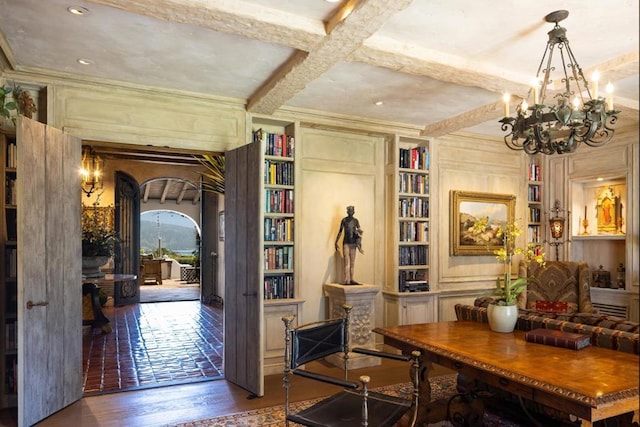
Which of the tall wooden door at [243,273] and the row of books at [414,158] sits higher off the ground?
the row of books at [414,158]

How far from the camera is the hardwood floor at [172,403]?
133 inches

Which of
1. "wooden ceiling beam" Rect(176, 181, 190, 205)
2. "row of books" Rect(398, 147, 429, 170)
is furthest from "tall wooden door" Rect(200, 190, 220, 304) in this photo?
"row of books" Rect(398, 147, 429, 170)

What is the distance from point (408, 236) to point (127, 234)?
6252 millimetres

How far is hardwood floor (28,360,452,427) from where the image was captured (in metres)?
3.37

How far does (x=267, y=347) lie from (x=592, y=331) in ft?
9.64

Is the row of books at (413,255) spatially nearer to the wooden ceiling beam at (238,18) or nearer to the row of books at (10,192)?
the wooden ceiling beam at (238,18)

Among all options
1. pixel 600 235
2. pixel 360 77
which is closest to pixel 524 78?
pixel 360 77

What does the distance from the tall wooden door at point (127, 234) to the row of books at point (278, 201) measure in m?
5.45

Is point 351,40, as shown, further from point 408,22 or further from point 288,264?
point 288,264

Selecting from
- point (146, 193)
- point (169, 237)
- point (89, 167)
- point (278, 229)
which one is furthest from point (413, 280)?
point (169, 237)

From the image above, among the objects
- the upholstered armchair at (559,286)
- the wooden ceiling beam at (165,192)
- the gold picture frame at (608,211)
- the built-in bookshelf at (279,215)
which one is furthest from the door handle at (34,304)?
the wooden ceiling beam at (165,192)

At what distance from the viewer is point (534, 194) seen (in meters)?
6.38

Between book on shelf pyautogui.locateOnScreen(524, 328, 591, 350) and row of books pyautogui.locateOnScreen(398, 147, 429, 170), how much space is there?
9.52 feet

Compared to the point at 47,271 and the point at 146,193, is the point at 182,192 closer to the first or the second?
the point at 146,193
